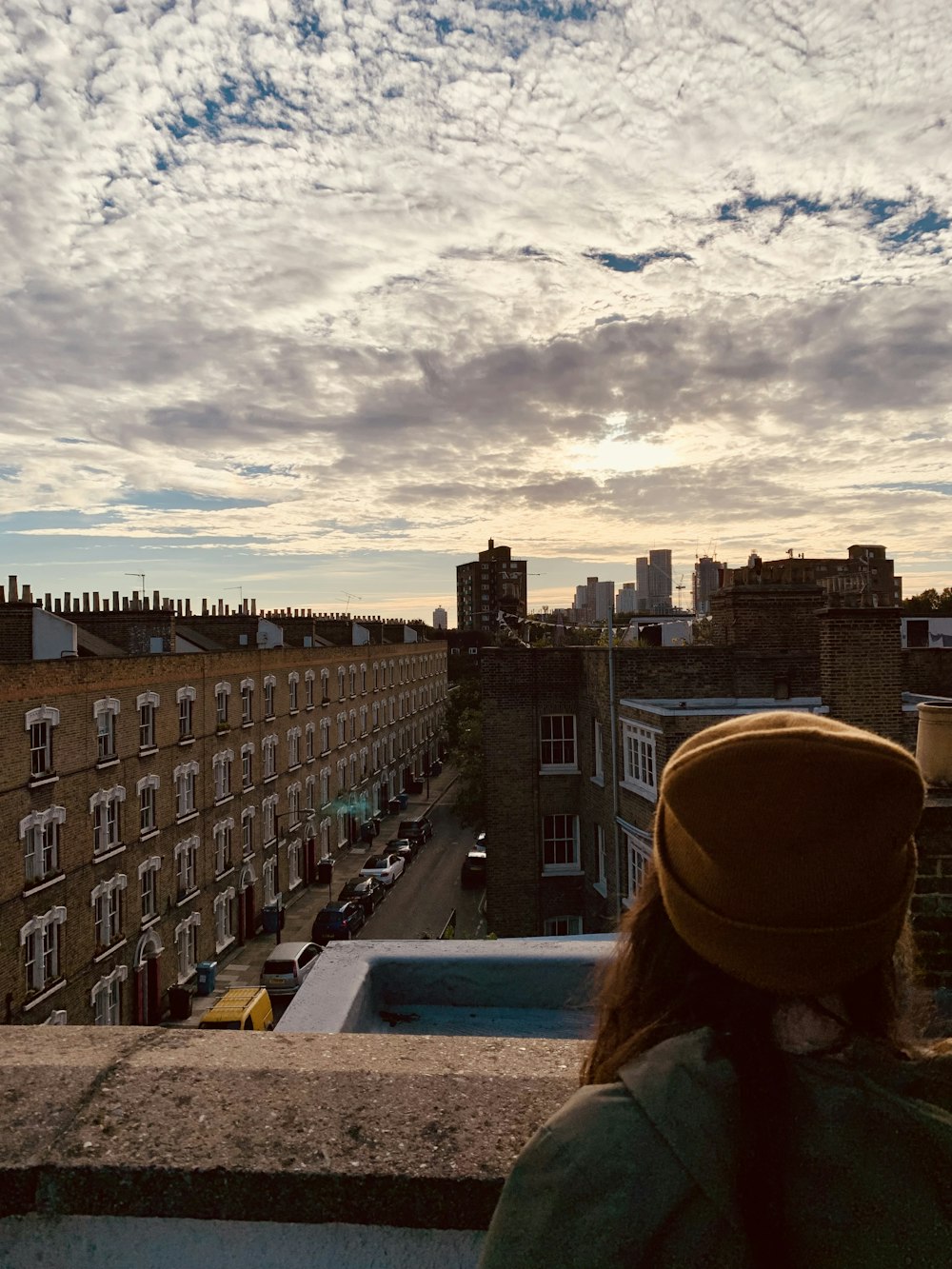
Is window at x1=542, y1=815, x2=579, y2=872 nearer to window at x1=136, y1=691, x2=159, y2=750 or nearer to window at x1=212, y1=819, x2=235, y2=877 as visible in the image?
window at x1=136, y1=691, x2=159, y2=750

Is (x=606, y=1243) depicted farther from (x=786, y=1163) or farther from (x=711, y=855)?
(x=711, y=855)

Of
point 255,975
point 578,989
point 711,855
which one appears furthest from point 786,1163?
point 255,975

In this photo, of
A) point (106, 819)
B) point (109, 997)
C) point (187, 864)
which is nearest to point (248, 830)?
point (187, 864)

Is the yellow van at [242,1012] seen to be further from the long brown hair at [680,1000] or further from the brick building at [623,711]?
the long brown hair at [680,1000]

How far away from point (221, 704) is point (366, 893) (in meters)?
12.0

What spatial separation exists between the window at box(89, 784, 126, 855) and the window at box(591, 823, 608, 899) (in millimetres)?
16323

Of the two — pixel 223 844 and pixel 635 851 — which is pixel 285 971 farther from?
pixel 635 851

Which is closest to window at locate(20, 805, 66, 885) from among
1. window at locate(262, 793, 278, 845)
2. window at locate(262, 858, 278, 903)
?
window at locate(262, 793, 278, 845)

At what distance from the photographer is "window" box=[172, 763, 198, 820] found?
3397 centimetres

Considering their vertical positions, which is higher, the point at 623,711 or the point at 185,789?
the point at 623,711

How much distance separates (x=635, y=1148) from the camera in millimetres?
1219

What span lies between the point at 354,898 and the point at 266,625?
18153mm

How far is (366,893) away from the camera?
42.2m

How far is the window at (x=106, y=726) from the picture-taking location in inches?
1130
